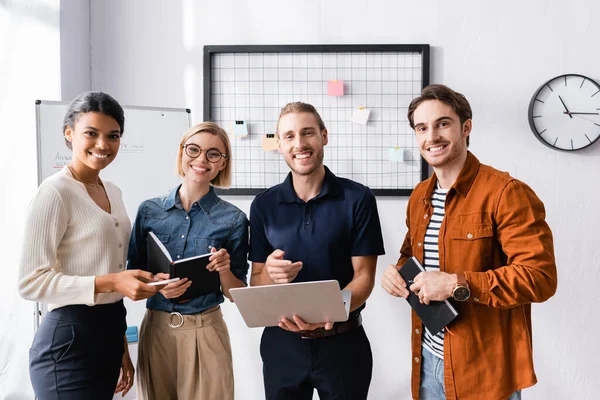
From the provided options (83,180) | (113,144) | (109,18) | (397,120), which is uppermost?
(109,18)

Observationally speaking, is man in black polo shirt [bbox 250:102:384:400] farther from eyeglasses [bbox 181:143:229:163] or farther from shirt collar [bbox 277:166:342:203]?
eyeglasses [bbox 181:143:229:163]

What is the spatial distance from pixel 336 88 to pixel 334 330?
5.11ft

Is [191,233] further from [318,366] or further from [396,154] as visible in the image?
[396,154]

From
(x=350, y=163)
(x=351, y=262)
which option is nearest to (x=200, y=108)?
(x=350, y=163)

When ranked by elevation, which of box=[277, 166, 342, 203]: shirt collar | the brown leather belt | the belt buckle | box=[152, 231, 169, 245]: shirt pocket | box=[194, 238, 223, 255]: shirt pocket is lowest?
the brown leather belt

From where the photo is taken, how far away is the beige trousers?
58.4 inches

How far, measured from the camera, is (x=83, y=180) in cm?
146

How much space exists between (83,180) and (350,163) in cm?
158

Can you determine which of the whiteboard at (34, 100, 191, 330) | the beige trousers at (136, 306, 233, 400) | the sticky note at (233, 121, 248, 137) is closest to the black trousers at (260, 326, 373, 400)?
the beige trousers at (136, 306, 233, 400)

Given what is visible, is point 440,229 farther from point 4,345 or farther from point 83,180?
point 4,345

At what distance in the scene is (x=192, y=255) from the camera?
1.53 meters

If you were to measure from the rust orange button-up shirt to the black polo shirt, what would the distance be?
28 centimetres

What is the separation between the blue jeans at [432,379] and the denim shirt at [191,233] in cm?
67

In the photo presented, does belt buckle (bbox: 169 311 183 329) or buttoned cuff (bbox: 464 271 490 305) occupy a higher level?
buttoned cuff (bbox: 464 271 490 305)
